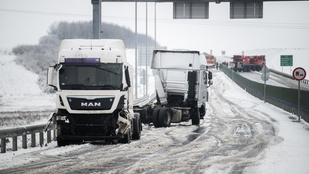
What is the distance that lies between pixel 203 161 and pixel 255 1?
16.5 m

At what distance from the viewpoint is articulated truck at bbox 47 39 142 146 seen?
15195mm

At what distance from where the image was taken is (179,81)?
24766 mm

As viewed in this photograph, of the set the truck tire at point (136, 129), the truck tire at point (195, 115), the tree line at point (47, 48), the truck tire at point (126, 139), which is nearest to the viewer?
the truck tire at point (126, 139)

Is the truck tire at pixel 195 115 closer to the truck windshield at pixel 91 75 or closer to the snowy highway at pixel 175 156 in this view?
the snowy highway at pixel 175 156

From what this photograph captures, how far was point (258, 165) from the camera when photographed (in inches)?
456

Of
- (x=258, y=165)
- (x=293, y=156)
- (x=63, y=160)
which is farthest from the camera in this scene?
(x=293, y=156)

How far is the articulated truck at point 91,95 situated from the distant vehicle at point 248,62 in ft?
242

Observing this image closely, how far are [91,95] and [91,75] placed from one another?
0.64 meters

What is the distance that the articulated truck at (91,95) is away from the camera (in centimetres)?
1520

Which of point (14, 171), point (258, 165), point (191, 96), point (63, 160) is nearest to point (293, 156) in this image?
point (258, 165)

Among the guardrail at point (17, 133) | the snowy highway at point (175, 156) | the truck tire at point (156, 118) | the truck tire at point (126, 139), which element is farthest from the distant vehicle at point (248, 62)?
the guardrail at point (17, 133)

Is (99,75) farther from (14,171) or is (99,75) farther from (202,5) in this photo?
(202,5)

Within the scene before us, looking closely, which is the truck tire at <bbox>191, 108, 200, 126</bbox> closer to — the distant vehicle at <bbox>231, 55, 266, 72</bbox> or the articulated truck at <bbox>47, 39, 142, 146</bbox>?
the articulated truck at <bbox>47, 39, 142, 146</bbox>

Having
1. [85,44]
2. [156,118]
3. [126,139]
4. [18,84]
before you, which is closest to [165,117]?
[156,118]
